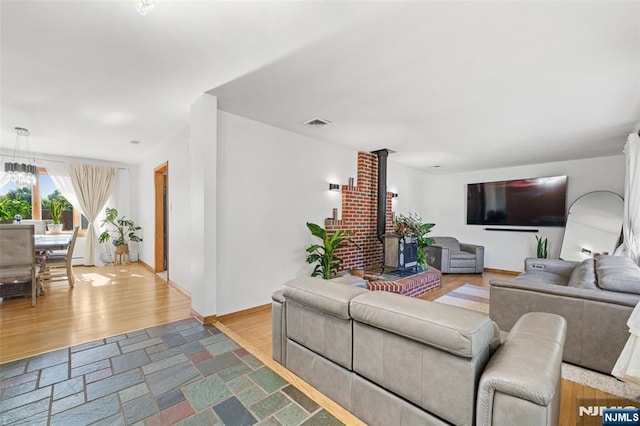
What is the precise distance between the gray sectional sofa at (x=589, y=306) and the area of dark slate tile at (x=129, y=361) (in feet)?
10.4

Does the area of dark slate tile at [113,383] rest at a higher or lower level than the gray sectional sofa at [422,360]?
lower

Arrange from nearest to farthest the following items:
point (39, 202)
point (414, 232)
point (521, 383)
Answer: point (521, 383) → point (414, 232) → point (39, 202)

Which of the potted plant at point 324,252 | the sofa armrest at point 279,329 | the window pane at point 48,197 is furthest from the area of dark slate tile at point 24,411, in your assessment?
the window pane at point 48,197

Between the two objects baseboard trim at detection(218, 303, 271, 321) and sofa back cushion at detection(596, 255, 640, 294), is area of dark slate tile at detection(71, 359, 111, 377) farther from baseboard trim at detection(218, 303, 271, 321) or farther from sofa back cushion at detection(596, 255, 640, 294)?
sofa back cushion at detection(596, 255, 640, 294)

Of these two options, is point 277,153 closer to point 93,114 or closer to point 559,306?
point 93,114

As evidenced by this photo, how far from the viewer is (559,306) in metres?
2.23

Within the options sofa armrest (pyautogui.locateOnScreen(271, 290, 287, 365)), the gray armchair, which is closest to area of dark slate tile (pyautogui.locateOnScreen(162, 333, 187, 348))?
sofa armrest (pyautogui.locateOnScreen(271, 290, 287, 365))

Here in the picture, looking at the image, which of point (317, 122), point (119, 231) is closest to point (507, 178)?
point (317, 122)

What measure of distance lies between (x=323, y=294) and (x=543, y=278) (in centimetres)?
318

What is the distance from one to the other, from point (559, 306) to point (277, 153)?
3.37 metres

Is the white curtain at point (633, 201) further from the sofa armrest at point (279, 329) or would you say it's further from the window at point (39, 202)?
the window at point (39, 202)

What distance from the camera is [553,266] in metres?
3.59

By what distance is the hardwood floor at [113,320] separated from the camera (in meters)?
1.90

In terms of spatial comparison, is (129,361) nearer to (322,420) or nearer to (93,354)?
(93,354)
